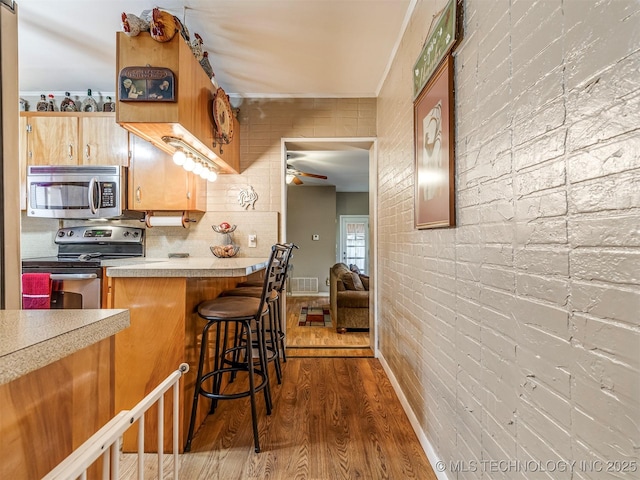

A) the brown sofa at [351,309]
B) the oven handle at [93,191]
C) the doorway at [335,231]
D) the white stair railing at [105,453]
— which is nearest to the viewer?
the white stair railing at [105,453]

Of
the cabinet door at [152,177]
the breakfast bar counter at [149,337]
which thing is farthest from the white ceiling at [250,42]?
the breakfast bar counter at [149,337]

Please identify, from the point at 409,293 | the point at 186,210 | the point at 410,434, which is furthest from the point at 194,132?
the point at 410,434

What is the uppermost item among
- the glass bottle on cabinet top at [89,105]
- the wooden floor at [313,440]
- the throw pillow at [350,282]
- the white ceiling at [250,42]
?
the white ceiling at [250,42]

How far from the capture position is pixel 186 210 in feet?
10.2

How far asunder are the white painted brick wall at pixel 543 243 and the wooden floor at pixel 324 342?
1.84m

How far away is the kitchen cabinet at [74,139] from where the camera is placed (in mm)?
3010

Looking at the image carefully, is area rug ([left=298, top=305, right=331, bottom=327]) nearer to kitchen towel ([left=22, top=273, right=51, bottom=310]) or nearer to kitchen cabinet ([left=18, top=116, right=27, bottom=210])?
kitchen towel ([left=22, top=273, right=51, bottom=310])

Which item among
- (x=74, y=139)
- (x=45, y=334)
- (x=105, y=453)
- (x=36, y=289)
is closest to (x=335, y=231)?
(x=74, y=139)

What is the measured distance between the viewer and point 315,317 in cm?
501

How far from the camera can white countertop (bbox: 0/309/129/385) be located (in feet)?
1.56

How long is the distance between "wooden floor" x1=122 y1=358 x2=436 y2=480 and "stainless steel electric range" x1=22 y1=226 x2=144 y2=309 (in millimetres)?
1416

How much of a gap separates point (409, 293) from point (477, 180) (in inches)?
42.6

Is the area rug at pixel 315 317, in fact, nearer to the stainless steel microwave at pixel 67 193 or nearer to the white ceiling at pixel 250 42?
the stainless steel microwave at pixel 67 193

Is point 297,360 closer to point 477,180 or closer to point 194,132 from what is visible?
point 194,132
